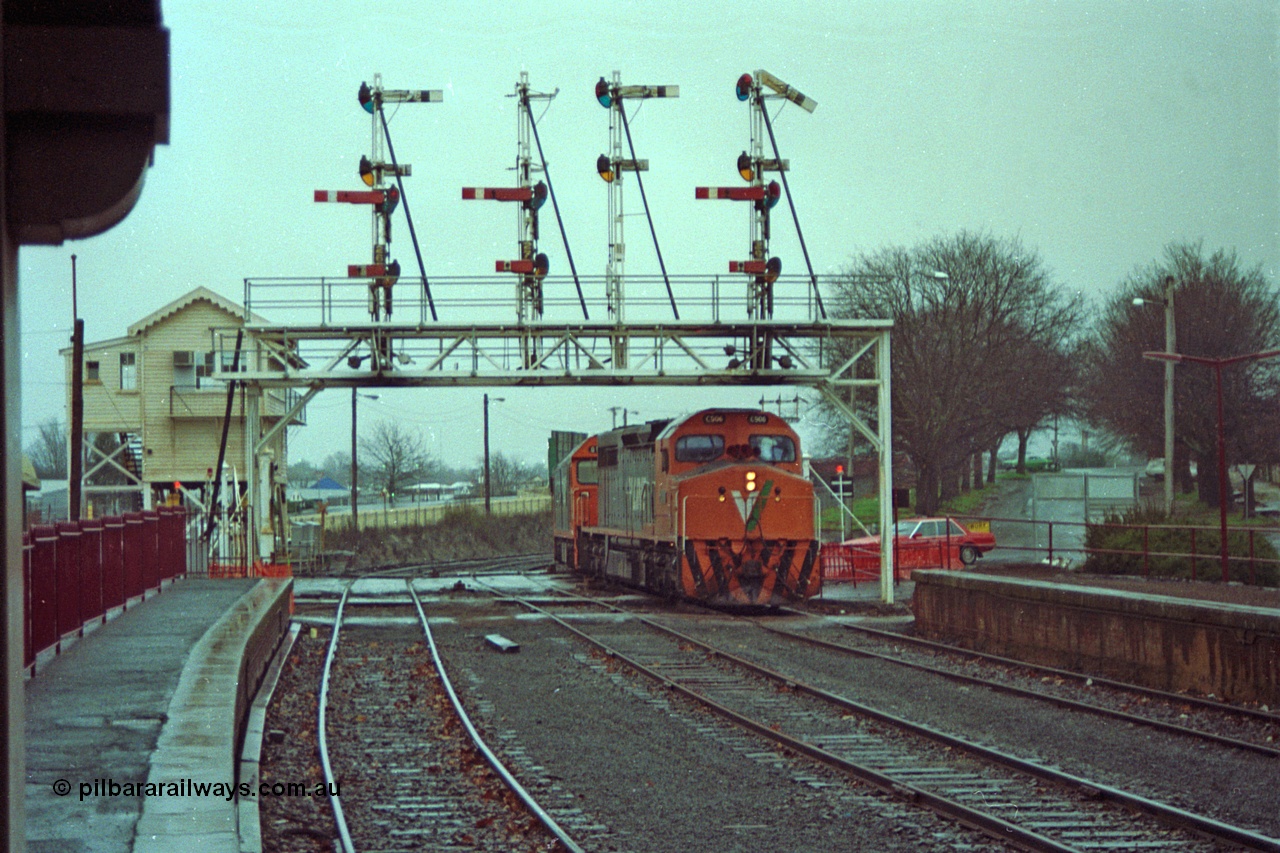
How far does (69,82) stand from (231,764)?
18.2 feet

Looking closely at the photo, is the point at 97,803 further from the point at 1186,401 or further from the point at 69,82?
the point at 1186,401

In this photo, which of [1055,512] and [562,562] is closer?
[1055,512]

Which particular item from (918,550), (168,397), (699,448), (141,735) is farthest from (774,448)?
(168,397)

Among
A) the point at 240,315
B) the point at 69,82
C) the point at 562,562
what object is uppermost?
the point at 240,315

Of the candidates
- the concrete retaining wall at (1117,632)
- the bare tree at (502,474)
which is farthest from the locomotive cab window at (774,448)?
the bare tree at (502,474)

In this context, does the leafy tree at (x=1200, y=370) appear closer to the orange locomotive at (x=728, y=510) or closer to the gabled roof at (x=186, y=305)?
the orange locomotive at (x=728, y=510)

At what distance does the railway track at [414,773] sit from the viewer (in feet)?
24.9

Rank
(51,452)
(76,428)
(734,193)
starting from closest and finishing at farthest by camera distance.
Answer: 1. (734,193)
2. (76,428)
3. (51,452)

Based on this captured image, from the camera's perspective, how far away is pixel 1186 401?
43.1m

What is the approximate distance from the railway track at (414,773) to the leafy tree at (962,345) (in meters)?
36.6

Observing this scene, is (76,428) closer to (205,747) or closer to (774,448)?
(774,448)

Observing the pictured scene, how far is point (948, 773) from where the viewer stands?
9.22m

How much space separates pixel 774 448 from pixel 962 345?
92.4 feet

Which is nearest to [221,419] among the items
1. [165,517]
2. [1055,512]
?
[165,517]
